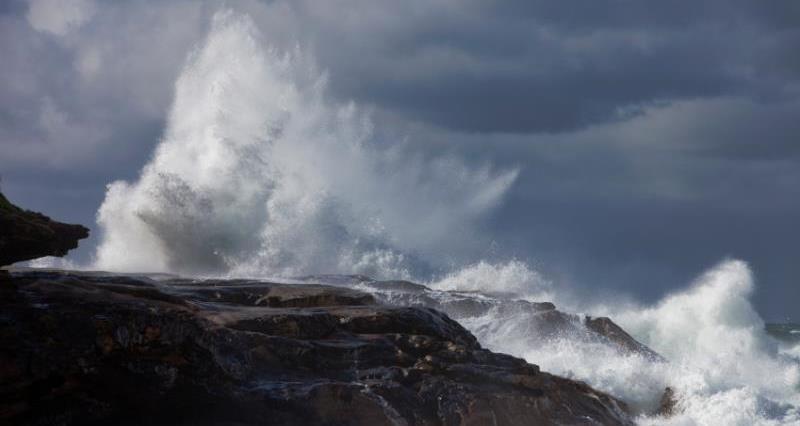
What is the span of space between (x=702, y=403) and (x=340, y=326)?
33.7 ft

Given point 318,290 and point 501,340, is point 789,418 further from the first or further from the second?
point 318,290

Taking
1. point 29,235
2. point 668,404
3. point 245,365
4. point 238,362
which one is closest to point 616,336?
point 668,404

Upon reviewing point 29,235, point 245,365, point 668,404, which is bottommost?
point 245,365

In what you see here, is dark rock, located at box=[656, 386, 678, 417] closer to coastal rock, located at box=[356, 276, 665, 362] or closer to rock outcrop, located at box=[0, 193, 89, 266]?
coastal rock, located at box=[356, 276, 665, 362]

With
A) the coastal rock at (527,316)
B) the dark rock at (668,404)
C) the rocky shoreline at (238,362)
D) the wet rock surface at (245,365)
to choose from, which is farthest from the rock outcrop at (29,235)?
the dark rock at (668,404)

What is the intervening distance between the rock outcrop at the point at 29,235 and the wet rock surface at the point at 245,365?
491 millimetres

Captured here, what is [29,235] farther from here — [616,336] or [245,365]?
[616,336]

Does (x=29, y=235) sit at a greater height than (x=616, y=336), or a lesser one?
lesser

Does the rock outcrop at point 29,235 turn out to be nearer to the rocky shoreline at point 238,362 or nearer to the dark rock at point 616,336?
the rocky shoreline at point 238,362

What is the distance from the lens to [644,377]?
2253cm

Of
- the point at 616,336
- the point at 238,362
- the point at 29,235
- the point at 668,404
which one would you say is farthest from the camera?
the point at 616,336

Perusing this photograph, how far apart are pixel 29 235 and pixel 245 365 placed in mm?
4114

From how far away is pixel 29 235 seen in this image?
14.8 m

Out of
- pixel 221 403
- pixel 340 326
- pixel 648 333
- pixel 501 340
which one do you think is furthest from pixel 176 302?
pixel 648 333
